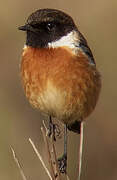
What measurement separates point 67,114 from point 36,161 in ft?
5.87

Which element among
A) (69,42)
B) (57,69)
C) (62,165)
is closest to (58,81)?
(57,69)

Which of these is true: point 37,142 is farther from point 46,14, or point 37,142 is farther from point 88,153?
point 46,14

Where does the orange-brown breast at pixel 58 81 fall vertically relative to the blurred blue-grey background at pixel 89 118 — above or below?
above

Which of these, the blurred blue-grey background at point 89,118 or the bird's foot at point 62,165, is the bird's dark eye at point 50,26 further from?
the blurred blue-grey background at point 89,118

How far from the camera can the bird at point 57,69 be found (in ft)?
26.7

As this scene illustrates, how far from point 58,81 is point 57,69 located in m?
0.11

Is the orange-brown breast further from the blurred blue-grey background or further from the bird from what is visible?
the blurred blue-grey background

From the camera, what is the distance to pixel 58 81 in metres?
8.10

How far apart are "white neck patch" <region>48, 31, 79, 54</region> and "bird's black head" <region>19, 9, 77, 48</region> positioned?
0.03m

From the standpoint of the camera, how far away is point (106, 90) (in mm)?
10602

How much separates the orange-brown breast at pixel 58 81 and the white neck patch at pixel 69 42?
62 millimetres

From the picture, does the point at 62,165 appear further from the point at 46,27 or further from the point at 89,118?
the point at 89,118

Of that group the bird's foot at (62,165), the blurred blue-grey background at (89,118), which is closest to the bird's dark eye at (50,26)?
the bird's foot at (62,165)

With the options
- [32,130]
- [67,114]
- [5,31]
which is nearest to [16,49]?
[5,31]
